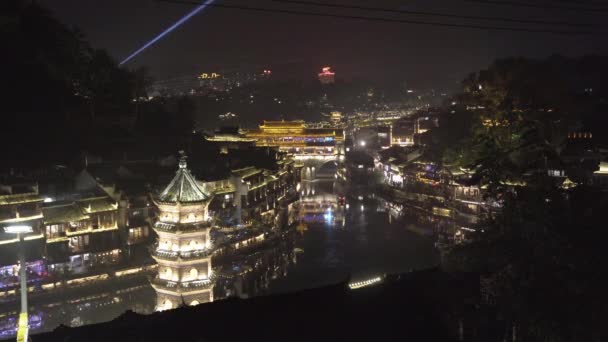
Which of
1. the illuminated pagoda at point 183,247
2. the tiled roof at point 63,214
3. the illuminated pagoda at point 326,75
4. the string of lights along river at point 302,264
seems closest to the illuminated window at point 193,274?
the illuminated pagoda at point 183,247

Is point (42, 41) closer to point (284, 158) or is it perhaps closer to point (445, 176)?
point (284, 158)

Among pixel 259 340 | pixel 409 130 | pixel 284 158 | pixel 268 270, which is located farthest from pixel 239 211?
pixel 409 130

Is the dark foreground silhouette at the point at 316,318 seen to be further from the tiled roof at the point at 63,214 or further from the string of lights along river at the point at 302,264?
the tiled roof at the point at 63,214

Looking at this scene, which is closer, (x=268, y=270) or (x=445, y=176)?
(x=268, y=270)

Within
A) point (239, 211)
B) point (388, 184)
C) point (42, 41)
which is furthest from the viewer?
point (388, 184)

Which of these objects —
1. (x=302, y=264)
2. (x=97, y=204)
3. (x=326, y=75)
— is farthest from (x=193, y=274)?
(x=326, y=75)

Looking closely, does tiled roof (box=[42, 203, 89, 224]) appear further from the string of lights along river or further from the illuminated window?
the illuminated window

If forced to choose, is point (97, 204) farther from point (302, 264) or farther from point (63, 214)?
point (302, 264)
